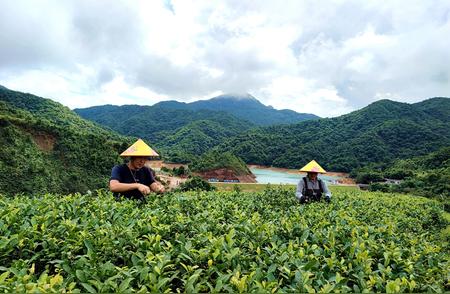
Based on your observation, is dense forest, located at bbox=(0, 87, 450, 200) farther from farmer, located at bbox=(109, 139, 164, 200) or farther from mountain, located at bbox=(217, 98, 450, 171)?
farmer, located at bbox=(109, 139, 164, 200)

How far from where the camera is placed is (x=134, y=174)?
5258 millimetres

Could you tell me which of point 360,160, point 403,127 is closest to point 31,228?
point 360,160

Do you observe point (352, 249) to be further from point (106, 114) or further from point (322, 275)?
point (106, 114)

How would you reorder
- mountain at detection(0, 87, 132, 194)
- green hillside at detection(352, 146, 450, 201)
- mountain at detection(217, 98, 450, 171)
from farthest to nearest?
mountain at detection(217, 98, 450, 171) < mountain at detection(0, 87, 132, 194) < green hillside at detection(352, 146, 450, 201)

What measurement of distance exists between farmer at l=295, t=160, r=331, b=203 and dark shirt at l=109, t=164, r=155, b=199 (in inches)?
130

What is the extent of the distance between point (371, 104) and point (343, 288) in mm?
101461

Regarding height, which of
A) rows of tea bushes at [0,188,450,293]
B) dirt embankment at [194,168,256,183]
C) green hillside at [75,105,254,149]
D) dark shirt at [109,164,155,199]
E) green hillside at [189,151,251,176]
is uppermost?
green hillside at [75,105,254,149]

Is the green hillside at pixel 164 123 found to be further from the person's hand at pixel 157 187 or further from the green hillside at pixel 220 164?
the person's hand at pixel 157 187

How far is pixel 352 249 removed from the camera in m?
3.01

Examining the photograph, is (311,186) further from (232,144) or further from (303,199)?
(232,144)

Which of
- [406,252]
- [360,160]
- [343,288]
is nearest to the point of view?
[343,288]

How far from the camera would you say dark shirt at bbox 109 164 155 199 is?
202 inches

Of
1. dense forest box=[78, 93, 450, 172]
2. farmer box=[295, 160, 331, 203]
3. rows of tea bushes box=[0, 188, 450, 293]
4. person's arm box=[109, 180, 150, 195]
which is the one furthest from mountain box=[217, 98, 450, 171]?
rows of tea bushes box=[0, 188, 450, 293]

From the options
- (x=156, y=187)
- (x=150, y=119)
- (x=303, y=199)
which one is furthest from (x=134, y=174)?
(x=150, y=119)
